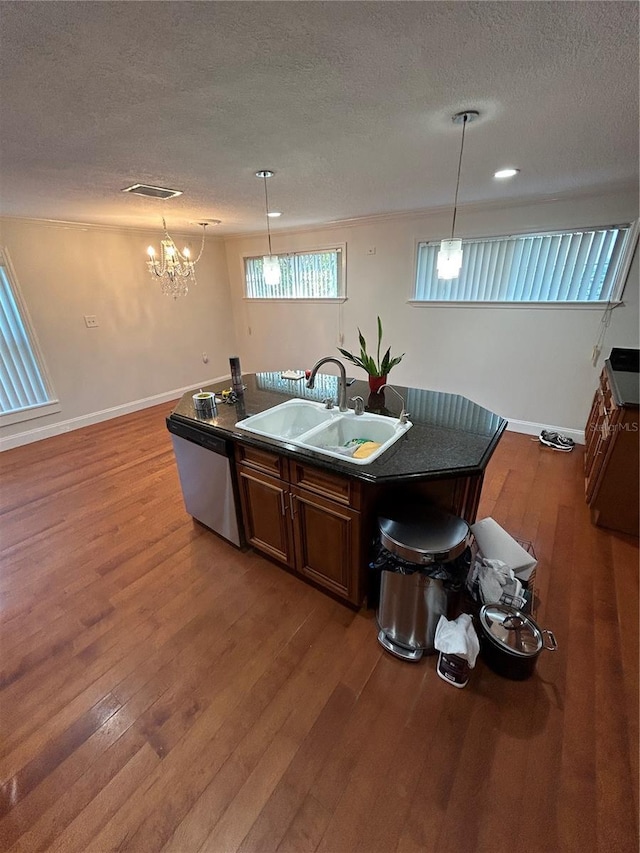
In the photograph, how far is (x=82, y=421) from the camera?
4102mm

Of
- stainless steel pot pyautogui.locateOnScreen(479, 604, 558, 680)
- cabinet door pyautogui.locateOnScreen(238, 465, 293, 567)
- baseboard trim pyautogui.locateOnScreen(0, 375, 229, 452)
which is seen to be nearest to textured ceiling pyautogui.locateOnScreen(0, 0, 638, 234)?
cabinet door pyautogui.locateOnScreen(238, 465, 293, 567)

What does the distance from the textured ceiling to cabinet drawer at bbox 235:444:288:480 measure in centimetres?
142

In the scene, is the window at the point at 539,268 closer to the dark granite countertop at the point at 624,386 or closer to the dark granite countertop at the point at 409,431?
the dark granite countertop at the point at 624,386

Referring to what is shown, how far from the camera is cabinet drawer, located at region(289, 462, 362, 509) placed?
57.7 inches

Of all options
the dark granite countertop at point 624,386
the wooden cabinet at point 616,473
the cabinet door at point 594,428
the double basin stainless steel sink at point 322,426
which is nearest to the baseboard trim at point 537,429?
the cabinet door at point 594,428

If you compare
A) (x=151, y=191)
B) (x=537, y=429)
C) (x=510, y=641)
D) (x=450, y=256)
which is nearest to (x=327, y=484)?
(x=510, y=641)

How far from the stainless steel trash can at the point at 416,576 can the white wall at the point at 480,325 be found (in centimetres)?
270

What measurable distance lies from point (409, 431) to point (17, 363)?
4.13 m

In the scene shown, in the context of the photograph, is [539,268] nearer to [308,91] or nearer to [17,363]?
[308,91]

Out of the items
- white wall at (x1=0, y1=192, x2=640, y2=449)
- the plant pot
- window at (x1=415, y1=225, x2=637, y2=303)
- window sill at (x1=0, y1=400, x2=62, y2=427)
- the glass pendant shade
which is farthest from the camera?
window sill at (x1=0, y1=400, x2=62, y2=427)

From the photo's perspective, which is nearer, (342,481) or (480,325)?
(342,481)

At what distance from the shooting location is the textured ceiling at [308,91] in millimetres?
872

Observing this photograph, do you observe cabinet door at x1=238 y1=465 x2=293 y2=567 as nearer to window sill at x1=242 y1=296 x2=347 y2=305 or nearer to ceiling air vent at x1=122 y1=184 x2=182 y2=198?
ceiling air vent at x1=122 y1=184 x2=182 y2=198

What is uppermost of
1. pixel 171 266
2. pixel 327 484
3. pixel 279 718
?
pixel 171 266
